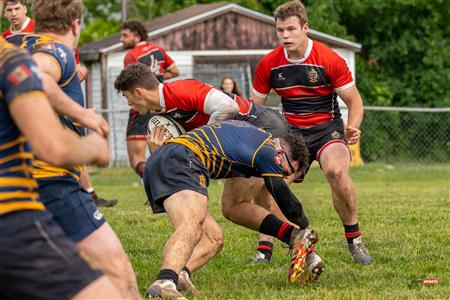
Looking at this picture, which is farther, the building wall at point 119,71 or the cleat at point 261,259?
the building wall at point 119,71

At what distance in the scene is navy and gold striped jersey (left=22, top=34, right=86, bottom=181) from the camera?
4941 millimetres

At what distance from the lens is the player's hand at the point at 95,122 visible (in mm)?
4426

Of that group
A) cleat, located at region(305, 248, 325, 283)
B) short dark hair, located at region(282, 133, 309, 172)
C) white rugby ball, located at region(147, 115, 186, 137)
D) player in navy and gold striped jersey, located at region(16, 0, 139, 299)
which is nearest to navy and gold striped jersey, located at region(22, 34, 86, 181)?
player in navy and gold striped jersey, located at region(16, 0, 139, 299)

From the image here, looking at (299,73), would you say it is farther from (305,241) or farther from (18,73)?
(18,73)

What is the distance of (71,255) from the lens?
3.70 metres

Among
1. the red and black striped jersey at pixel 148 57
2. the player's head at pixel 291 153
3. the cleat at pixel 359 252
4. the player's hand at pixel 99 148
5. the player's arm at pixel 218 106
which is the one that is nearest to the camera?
the player's hand at pixel 99 148

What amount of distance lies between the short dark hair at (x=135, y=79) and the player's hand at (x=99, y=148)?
275 centimetres

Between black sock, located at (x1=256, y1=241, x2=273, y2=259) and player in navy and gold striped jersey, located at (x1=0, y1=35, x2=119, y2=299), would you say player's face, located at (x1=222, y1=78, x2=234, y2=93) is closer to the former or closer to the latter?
black sock, located at (x1=256, y1=241, x2=273, y2=259)

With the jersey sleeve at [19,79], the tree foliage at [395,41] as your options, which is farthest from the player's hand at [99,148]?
the tree foliage at [395,41]

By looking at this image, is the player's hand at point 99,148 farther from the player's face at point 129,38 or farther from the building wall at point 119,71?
the building wall at point 119,71

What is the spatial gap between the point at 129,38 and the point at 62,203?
8.97 metres

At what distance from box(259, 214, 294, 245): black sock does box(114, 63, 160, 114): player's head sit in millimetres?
1178

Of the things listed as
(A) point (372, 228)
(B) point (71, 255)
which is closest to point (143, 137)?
(A) point (372, 228)

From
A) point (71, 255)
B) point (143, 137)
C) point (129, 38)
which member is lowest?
point (143, 137)
